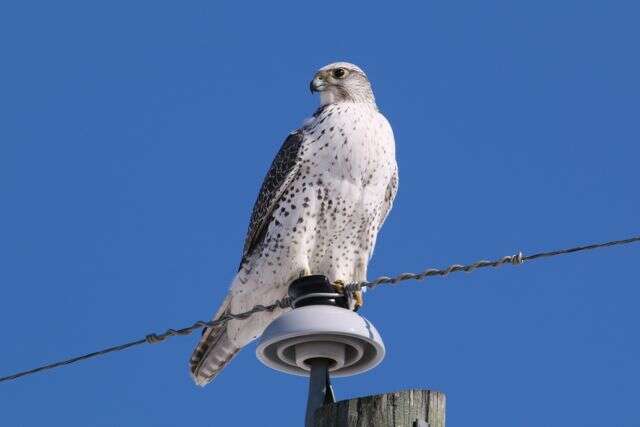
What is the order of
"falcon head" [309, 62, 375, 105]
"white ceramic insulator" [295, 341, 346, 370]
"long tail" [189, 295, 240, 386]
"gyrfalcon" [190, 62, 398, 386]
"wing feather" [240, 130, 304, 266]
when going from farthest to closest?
"falcon head" [309, 62, 375, 105]
"long tail" [189, 295, 240, 386]
"wing feather" [240, 130, 304, 266]
"gyrfalcon" [190, 62, 398, 386]
"white ceramic insulator" [295, 341, 346, 370]

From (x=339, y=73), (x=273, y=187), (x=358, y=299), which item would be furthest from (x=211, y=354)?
(x=339, y=73)

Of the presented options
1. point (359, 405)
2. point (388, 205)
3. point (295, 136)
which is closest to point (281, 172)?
point (295, 136)

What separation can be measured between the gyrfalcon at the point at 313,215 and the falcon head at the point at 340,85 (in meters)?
0.21

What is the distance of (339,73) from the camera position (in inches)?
289

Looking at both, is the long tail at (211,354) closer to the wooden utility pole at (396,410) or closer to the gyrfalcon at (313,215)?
the gyrfalcon at (313,215)

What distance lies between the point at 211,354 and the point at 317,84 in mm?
1775

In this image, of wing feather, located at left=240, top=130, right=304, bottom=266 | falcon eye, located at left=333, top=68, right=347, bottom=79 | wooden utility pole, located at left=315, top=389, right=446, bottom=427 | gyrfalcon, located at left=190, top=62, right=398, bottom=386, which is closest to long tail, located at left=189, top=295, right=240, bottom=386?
gyrfalcon, located at left=190, top=62, right=398, bottom=386

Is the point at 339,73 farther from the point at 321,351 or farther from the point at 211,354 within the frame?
the point at 321,351

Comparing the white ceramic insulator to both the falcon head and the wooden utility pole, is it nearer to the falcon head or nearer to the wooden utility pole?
the wooden utility pole

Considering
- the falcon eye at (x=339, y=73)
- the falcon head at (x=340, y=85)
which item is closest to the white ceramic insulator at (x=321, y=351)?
the falcon head at (x=340, y=85)

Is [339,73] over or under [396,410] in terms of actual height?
over

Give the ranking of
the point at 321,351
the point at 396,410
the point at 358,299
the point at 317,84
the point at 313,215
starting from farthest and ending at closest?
1. the point at 317,84
2. the point at 358,299
3. the point at 313,215
4. the point at 321,351
5. the point at 396,410

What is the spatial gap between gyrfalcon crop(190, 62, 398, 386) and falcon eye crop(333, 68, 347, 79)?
14.0 inches

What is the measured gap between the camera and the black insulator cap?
177 inches
